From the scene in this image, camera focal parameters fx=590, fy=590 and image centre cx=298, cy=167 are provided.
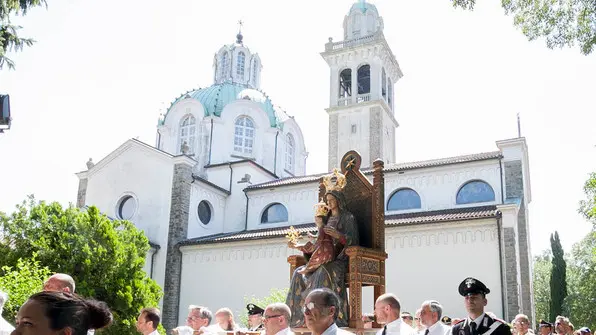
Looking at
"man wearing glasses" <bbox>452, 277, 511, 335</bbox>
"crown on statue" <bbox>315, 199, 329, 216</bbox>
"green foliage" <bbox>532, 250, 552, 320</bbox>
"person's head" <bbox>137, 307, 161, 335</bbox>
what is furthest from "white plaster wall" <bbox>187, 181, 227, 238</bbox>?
"green foliage" <bbox>532, 250, 552, 320</bbox>

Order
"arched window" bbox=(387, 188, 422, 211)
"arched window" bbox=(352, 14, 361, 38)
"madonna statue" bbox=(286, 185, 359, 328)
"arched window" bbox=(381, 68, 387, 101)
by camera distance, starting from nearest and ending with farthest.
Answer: "madonna statue" bbox=(286, 185, 359, 328)
"arched window" bbox=(387, 188, 422, 211)
"arched window" bbox=(381, 68, 387, 101)
"arched window" bbox=(352, 14, 361, 38)

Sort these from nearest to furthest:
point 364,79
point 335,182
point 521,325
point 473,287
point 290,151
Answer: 1. point 473,287
2. point 521,325
3. point 335,182
4. point 364,79
5. point 290,151

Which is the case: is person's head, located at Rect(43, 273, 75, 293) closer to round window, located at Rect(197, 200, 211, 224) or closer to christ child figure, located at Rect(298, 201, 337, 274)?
christ child figure, located at Rect(298, 201, 337, 274)

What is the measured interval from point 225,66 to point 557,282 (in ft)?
83.8

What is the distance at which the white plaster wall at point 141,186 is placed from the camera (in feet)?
88.4

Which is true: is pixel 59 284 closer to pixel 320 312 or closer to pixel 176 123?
pixel 320 312

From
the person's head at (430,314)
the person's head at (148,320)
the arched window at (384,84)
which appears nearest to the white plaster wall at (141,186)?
the arched window at (384,84)

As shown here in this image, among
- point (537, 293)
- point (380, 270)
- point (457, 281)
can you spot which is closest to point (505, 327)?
point (380, 270)

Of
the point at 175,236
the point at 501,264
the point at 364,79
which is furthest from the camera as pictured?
the point at 364,79

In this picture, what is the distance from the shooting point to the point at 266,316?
195 inches

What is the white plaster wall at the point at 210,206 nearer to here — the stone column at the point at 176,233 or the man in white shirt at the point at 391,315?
the stone column at the point at 176,233

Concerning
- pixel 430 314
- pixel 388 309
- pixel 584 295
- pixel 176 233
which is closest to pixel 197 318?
pixel 388 309

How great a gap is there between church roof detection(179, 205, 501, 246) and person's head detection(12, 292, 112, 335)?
16.1 metres

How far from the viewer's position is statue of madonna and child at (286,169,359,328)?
8080 millimetres
